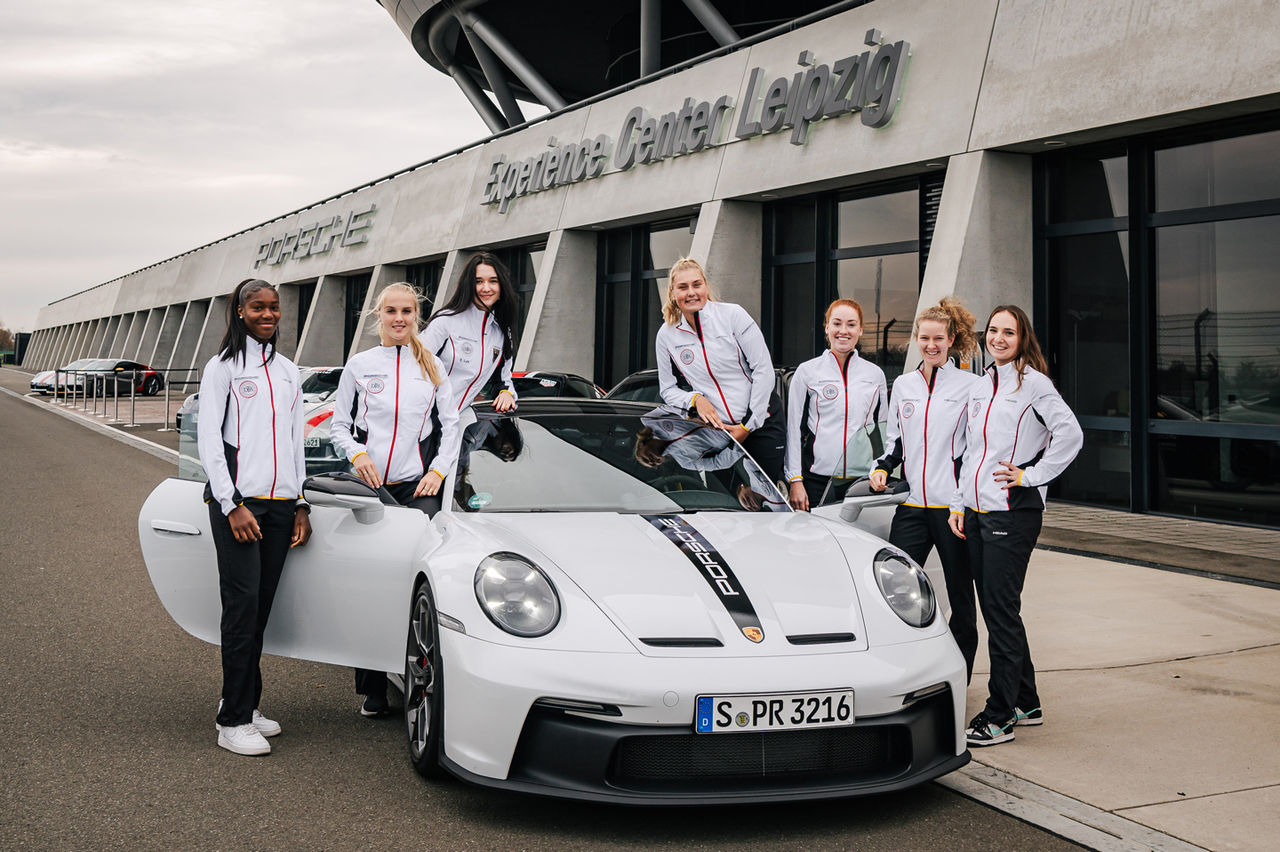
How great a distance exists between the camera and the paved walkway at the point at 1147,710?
3.63m

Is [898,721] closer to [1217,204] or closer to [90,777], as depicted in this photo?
[90,777]

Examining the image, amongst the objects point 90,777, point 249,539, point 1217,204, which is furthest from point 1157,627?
point 1217,204

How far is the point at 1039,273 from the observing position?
13172mm

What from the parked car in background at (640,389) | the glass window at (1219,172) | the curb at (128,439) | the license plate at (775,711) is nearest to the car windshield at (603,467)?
the license plate at (775,711)

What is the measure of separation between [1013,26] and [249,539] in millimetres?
11415

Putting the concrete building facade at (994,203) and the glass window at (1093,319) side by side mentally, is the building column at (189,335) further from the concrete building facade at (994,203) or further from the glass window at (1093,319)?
the glass window at (1093,319)

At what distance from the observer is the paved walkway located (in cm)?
363

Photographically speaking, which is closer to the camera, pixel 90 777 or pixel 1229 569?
pixel 90 777

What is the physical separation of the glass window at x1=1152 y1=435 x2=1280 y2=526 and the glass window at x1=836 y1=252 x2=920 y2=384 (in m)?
3.68

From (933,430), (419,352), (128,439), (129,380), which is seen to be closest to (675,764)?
(933,430)

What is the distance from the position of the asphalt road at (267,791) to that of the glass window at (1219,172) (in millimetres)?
9451

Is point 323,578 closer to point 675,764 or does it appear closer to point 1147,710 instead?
point 675,764

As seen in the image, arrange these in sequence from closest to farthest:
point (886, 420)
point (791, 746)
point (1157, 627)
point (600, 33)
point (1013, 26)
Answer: point (791, 746)
point (886, 420)
point (1157, 627)
point (1013, 26)
point (600, 33)

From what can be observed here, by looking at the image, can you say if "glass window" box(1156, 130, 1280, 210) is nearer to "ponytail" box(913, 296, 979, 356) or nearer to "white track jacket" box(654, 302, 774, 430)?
"ponytail" box(913, 296, 979, 356)
